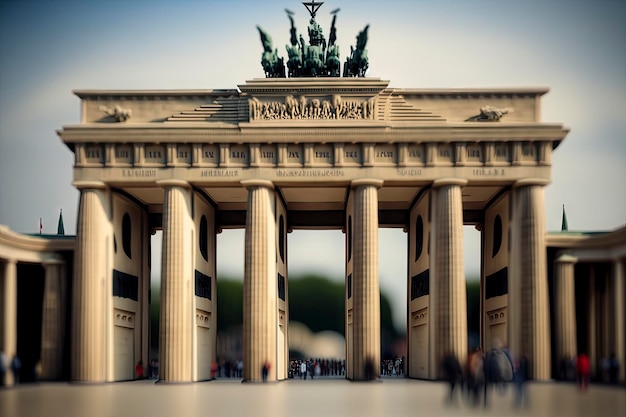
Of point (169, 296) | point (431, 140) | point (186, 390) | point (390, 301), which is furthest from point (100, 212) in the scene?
point (390, 301)

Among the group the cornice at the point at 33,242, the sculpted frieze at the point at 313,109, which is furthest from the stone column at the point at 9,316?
the sculpted frieze at the point at 313,109

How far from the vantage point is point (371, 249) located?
49062mm

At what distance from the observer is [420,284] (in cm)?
5581

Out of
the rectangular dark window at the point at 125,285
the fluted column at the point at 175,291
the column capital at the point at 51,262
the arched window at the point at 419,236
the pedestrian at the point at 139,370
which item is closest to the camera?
the fluted column at the point at 175,291

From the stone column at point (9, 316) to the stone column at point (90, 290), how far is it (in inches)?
172

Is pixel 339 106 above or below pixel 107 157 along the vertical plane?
above

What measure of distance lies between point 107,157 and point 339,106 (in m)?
14.6

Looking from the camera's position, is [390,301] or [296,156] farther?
[390,301]

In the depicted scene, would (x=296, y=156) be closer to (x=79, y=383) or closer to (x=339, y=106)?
(x=339, y=106)

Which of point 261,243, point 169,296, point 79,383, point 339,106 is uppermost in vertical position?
point 339,106

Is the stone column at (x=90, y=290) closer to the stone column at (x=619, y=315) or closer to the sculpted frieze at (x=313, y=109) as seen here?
the sculpted frieze at (x=313, y=109)

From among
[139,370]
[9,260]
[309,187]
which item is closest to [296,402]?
[9,260]

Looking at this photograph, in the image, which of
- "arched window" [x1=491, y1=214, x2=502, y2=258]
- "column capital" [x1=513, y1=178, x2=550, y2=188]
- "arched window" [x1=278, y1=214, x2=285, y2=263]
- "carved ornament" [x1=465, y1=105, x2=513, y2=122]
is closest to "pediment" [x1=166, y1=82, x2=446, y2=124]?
"carved ornament" [x1=465, y1=105, x2=513, y2=122]

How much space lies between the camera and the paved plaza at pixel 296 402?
87.6ft
